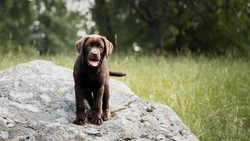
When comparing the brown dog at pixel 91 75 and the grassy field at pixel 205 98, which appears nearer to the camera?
the brown dog at pixel 91 75

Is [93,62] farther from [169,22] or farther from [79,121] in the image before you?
[169,22]

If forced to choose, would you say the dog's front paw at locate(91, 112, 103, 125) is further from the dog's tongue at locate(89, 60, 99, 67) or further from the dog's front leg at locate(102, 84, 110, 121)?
the dog's tongue at locate(89, 60, 99, 67)

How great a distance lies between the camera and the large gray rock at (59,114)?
3.58m

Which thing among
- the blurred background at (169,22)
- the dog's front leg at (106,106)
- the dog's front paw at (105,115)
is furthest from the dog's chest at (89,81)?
the blurred background at (169,22)

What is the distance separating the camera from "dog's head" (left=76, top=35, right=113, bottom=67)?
11.6 feet

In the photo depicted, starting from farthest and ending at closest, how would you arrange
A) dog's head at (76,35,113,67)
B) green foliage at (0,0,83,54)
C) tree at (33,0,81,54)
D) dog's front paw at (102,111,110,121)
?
tree at (33,0,81,54)
green foliage at (0,0,83,54)
dog's front paw at (102,111,110,121)
dog's head at (76,35,113,67)

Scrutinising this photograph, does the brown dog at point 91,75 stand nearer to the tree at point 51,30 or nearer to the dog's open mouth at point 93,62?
the dog's open mouth at point 93,62

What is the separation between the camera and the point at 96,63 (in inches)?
140

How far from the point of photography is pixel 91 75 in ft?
12.2

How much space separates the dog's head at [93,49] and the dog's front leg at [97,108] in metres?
0.36

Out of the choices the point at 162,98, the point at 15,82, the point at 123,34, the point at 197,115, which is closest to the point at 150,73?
the point at 162,98

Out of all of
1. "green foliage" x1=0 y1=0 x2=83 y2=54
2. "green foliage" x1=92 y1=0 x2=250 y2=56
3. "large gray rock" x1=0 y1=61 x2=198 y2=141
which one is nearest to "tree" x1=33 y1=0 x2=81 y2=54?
"green foliage" x1=0 y1=0 x2=83 y2=54

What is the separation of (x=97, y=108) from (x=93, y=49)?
0.71 metres

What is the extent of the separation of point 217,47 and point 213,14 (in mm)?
1701
